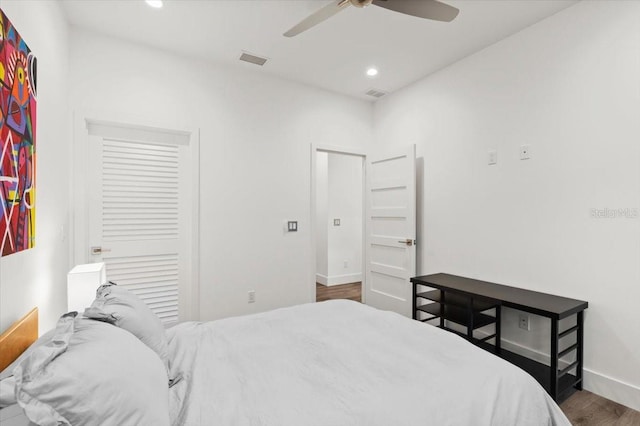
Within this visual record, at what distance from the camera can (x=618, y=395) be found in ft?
7.20

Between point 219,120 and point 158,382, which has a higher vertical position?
point 219,120

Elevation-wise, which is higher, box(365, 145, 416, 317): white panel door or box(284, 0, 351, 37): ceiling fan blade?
box(284, 0, 351, 37): ceiling fan blade

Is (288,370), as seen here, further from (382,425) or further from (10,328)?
(10,328)

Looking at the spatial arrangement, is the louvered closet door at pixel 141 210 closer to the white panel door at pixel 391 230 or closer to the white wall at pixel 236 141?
the white wall at pixel 236 141

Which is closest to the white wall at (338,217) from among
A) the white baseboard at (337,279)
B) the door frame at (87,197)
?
the white baseboard at (337,279)

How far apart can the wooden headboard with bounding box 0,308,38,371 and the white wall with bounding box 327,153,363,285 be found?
4218mm

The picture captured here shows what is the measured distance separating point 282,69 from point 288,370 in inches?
118

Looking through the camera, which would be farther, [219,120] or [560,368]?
[219,120]

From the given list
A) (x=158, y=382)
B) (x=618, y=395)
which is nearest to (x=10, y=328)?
(x=158, y=382)

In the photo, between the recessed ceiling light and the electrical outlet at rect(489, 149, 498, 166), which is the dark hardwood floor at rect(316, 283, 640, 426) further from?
the recessed ceiling light

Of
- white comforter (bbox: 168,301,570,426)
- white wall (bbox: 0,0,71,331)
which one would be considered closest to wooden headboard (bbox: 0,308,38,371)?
white wall (bbox: 0,0,71,331)

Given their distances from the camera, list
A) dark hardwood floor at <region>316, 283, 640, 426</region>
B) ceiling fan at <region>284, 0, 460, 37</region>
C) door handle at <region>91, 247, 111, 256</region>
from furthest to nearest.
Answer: door handle at <region>91, 247, 111, 256</region>, dark hardwood floor at <region>316, 283, 640, 426</region>, ceiling fan at <region>284, 0, 460, 37</region>

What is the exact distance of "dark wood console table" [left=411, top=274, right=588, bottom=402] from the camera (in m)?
2.15

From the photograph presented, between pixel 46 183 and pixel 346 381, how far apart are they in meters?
2.09
